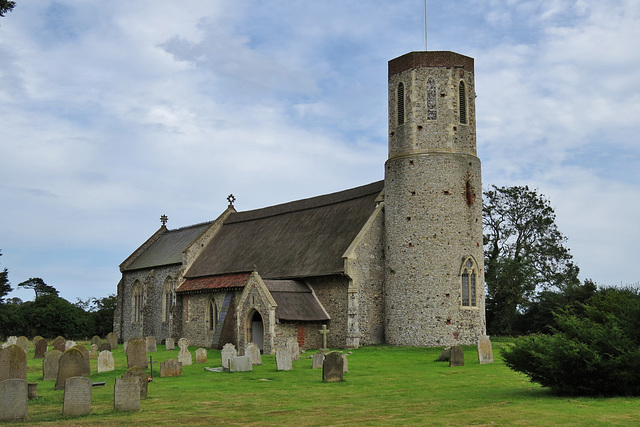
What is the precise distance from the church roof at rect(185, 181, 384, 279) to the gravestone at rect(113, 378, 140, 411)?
1731 centimetres

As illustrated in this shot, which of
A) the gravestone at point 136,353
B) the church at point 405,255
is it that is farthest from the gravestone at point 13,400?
the church at point 405,255

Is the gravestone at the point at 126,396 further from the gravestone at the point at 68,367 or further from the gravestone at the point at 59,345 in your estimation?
the gravestone at the point at 59,345

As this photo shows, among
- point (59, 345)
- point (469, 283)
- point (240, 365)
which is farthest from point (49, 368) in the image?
point (469, 283)

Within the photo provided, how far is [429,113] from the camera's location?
3250 centimetres

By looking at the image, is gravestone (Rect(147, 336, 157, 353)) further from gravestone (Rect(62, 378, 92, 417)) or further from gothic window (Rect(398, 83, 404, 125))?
gravestone (Rect(62, 378, 92, 417))

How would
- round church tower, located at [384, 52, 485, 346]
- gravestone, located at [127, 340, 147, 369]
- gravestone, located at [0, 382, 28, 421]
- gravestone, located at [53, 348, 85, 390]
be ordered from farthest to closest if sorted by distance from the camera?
round church tower, located at [384, 52, 485, 346] → gravestone, located at [127, 340, 147, 369] → gravestone, located at [53, 348, 85, 390] → gravestone, located at [0, 382, 28, 421]

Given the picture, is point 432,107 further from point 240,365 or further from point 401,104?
point 240,365

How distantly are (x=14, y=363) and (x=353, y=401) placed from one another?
A: 395 inches

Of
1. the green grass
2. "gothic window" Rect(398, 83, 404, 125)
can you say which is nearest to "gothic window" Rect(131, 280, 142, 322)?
the green grass

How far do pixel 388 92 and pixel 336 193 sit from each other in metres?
7.46

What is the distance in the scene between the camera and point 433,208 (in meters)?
31.6

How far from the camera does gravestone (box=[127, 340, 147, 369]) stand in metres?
25.2

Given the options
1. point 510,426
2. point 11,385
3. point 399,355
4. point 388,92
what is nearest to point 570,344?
point 510,426

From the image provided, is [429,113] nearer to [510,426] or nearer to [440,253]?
[440,253]
